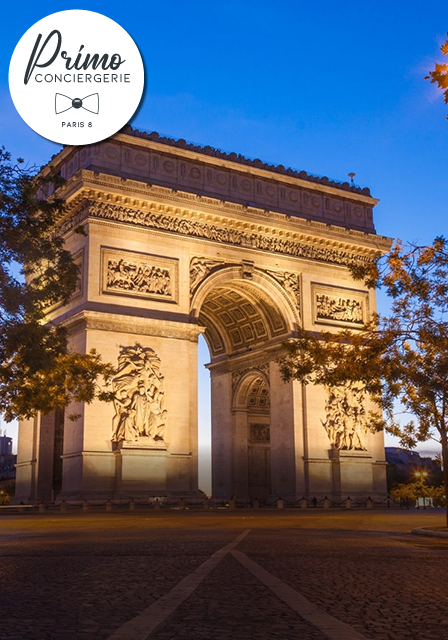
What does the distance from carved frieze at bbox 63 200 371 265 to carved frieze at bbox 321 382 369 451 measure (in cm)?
665

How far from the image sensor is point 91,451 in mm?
31641

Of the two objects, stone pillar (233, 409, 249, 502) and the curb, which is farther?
stone pillar (233, 409, 249, 502)

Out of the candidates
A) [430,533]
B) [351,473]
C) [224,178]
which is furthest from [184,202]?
[430,533]

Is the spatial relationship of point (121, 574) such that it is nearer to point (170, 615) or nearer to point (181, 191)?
point (170, 615)

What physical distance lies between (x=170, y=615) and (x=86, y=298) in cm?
2805

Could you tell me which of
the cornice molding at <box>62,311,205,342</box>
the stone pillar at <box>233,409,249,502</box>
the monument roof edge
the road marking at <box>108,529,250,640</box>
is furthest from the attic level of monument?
the road marking at <box>108,529,250,640</box>

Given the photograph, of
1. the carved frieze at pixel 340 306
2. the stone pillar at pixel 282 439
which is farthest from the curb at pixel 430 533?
the carved frieze at pixel 340 306

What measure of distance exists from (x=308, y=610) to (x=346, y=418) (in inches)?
→ 1334

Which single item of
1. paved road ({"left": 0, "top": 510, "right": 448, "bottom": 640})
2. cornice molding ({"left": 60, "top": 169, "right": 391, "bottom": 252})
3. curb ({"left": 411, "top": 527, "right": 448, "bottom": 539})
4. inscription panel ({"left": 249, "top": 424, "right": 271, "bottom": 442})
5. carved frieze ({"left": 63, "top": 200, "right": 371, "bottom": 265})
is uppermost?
cornice molding ({"left": 60, "top": 169, "right": 391, "bottom": 252})

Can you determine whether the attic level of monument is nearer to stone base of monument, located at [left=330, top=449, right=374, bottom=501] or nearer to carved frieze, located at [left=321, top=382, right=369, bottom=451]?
carved frieze, located at [left=321, top=382, right=369, bottom=451]

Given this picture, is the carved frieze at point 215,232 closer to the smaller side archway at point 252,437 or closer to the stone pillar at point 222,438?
A: the smaller side archway at point 252,437

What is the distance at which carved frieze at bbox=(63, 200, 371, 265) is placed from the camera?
34406 mm

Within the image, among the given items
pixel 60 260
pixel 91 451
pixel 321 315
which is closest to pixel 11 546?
pixel 60 260

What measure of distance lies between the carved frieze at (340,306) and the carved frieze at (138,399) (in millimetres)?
9548
